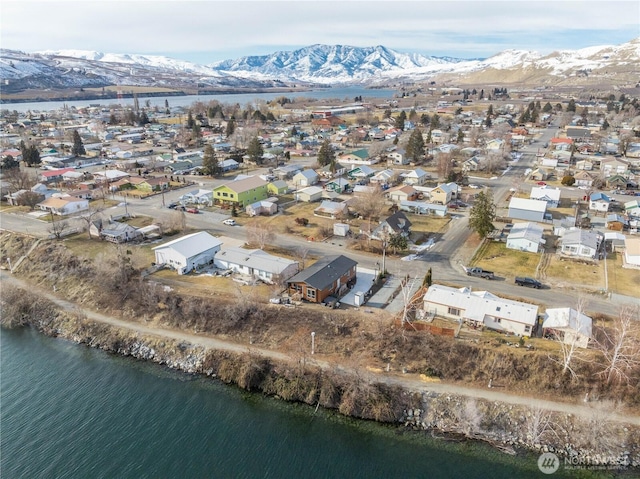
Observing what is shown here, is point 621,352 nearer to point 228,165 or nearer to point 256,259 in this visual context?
point 256,259

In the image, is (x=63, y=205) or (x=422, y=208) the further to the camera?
(x=422, y=208)

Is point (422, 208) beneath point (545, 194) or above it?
beneath

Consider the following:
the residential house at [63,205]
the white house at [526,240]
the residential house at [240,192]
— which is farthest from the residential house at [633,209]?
the residential house at [63,205]

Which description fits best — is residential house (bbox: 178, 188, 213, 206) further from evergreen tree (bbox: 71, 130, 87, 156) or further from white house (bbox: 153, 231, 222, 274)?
evergreen tree (bbox: 71, 130, 87, 156)

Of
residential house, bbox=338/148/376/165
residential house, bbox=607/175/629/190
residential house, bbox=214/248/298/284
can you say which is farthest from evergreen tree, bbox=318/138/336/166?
residential house, bbox=607/175/629/190

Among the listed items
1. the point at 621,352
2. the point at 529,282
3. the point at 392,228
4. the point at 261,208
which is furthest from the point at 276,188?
the point at 621,352

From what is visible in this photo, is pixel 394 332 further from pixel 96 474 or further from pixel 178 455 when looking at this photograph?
pixel 96 474

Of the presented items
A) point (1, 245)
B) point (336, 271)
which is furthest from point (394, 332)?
point (1, 245)
